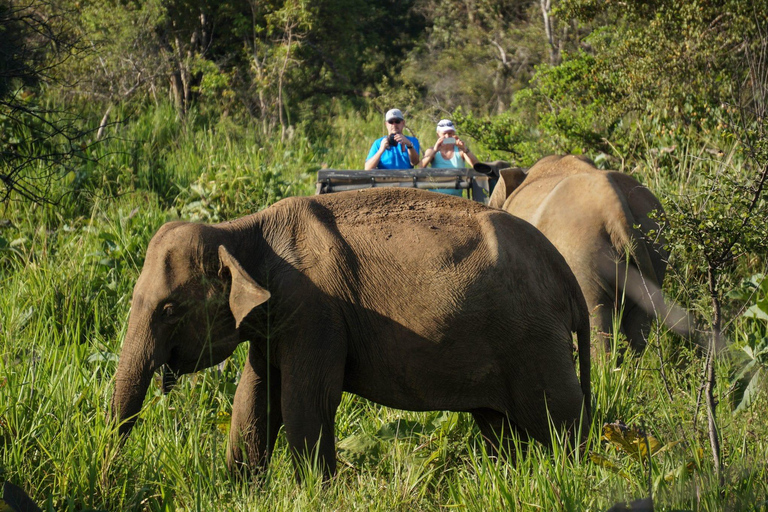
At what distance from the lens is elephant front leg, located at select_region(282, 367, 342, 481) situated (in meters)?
3.81

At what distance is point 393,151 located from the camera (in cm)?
790

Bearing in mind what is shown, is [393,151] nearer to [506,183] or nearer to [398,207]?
[506,183]

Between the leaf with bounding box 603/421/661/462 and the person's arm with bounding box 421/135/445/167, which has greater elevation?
the person's arm with bounding box 421/135/445/167

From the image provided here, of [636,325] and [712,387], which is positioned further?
[636,325]

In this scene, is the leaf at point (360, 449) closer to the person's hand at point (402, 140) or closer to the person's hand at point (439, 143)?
the person's hand at point (402, 140)

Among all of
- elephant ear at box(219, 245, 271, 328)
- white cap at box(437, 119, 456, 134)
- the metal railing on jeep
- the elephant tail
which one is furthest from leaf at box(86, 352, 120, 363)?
white cap at box(437, 119, 456, 134)

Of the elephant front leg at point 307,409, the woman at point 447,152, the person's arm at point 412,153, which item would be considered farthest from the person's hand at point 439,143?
the elephant front leg at point 307,409

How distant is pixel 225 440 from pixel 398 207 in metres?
1.39

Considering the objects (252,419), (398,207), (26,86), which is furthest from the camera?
(26,86)

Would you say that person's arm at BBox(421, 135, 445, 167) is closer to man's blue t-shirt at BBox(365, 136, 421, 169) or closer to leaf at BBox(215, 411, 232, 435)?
man's blue t-shirt at BBox(365, 136, 421, 169)

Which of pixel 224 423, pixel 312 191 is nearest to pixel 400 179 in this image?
pixel 312 191

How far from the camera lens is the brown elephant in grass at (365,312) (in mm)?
3822

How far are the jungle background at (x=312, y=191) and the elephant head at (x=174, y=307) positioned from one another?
0.22 meters

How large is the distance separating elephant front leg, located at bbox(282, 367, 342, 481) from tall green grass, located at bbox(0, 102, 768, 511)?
0.13 meters
